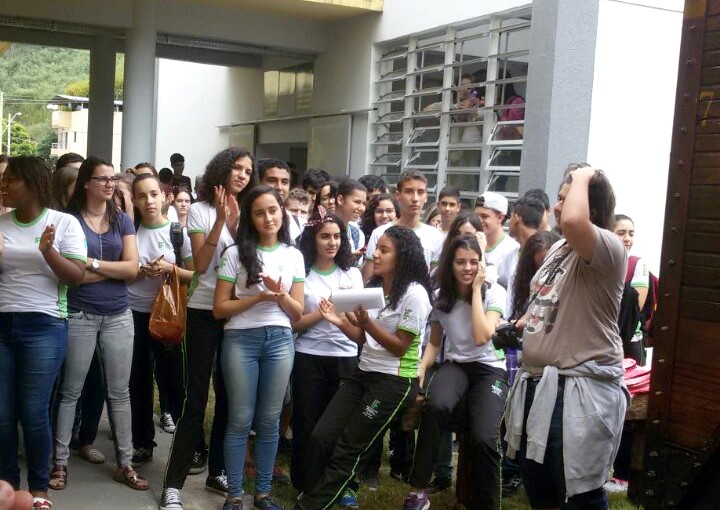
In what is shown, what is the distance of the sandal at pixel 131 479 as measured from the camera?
18.0 feet

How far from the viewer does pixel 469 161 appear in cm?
1233

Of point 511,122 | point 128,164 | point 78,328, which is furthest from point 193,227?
point 128,164

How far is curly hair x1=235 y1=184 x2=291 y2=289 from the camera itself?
500 centimetres

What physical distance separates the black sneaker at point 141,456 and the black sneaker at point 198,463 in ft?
1.11

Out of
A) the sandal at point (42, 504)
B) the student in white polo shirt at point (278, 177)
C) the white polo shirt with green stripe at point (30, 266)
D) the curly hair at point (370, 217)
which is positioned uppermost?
the student in white polo shirt at point (278, 177)

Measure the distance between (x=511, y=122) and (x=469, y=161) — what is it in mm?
1215

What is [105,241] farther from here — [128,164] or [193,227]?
[128,164]

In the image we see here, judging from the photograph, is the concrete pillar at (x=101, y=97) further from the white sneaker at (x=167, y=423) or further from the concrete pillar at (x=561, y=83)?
the white sneaker at (x=167, y=423)

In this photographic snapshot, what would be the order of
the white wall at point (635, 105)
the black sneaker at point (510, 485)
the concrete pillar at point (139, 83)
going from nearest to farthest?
the black sneaker at point (510, 485) → the white wall at point (635, 105) → the concrete pillar at point (139, 83)

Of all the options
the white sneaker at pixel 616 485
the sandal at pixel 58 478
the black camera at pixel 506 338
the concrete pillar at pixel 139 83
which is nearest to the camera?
the black camera at pixel 506 338

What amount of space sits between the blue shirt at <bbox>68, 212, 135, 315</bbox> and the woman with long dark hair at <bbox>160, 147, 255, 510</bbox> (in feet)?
1.59

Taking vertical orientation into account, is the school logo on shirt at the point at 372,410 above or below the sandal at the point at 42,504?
above

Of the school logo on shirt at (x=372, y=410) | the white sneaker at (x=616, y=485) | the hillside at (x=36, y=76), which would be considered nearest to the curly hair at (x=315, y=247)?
the school logo on shirt at (x=372, y=410)

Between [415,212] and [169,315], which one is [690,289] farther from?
[415,212]
